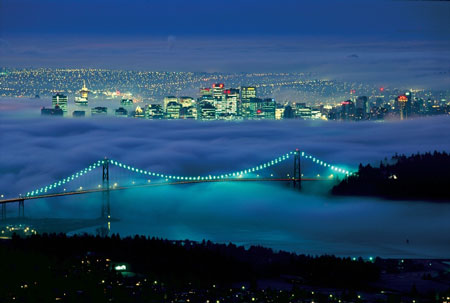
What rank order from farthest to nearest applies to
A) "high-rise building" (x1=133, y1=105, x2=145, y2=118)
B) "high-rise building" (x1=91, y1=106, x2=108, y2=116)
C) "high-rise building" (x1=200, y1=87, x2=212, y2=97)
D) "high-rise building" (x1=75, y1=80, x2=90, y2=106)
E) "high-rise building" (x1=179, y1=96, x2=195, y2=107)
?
"high-rise building" (x1=200, y1=87, x2=212, y2=97), "high-rise building" (x1=179, y1=96, x2=195, y2=107), "high-rise building" (x1=133, y1=105, x2=145, y2=118), "high-rise building" (x1=91, y1=106, x2=108, y2=116), "high-rise building" (x1=75, y1=80, x2=90, y2=106)

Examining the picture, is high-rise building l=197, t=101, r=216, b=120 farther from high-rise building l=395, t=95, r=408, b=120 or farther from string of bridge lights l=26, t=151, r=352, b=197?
string of bridge lights l=26, t=151, r=352, b=197

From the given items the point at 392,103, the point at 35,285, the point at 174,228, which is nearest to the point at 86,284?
the point at 35,285

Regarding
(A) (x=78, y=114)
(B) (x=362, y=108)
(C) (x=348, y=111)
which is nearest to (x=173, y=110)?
(A) (x=78, y=114)

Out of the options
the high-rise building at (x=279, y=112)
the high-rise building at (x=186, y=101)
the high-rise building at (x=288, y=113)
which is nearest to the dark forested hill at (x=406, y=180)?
the high-rise building at (x=288, y=113)

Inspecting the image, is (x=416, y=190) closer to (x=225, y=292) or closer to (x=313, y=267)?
(x=313, y=267)

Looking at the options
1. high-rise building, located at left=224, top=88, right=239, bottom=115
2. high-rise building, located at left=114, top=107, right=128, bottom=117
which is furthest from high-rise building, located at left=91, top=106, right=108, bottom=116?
high-rise building, located at left=224, top=88, right=239, bottom=115

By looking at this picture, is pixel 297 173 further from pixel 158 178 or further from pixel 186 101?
pixel 186 101

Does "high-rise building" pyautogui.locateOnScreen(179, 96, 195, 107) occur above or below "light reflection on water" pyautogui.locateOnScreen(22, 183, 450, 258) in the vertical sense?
above
